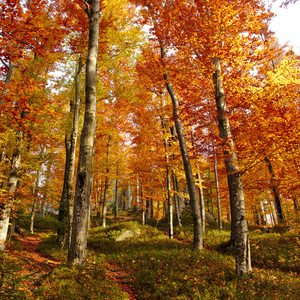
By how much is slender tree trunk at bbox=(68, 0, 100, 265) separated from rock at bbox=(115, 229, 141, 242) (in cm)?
692

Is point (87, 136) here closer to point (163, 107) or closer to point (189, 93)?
point (189, 93)

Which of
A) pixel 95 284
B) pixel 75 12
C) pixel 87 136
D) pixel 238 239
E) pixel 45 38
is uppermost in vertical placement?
pixel 75 12

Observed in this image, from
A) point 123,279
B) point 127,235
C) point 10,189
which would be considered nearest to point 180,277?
point 123,279

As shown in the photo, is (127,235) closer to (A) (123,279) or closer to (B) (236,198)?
(A) (123,279)

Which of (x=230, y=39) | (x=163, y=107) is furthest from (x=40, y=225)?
(x=230, y=39)

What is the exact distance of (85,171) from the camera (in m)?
4.91

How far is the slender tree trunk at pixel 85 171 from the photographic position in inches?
183

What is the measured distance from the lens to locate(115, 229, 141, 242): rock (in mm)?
11177

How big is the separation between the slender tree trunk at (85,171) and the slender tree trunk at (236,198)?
416 cm

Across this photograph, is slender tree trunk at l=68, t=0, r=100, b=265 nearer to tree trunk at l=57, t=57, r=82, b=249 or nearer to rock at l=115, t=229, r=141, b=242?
tree trunk at l=57, t=57, r=82, b=249

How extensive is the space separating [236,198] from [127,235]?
8.30 m

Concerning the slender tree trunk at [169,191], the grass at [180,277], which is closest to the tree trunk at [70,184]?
the grass at [180,277]

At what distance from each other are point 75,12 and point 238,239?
10.9 m

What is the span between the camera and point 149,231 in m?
12.6
